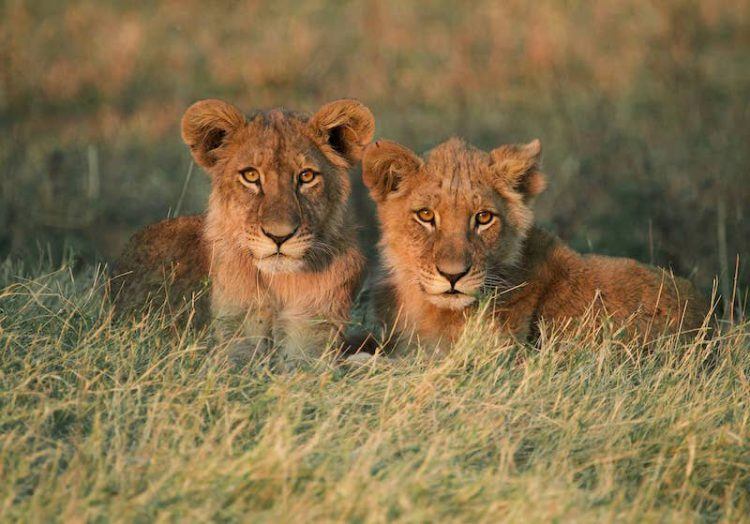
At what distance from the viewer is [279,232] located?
445 cm

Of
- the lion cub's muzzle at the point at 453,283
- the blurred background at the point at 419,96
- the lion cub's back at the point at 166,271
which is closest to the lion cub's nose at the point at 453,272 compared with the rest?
the lion cub's muzzle at the point at 453,283

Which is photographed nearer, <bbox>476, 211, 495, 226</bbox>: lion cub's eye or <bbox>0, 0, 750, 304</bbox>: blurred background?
<bbox>476, 211, 495, 226</bbox>: lion cub's eye

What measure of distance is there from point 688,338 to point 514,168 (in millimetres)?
1054

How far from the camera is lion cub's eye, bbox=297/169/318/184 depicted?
471cm

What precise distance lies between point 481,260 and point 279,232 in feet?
2.71

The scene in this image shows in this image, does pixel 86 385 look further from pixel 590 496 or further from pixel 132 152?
pixel 132 152

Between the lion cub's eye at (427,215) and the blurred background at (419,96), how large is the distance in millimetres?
2224

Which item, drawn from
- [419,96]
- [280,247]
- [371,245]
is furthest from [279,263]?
[419,96]

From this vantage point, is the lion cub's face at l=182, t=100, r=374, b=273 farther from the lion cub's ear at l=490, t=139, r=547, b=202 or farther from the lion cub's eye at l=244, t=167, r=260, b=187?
the lion cub's ear at l=490, t=139, r=547, b=202

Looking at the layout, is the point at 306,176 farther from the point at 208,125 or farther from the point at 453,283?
the point at 453,283

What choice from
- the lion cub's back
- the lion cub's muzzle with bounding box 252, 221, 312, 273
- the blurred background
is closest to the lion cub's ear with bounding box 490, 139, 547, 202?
the lion cub's muzzle with bounding box 252, 221, 312, 273

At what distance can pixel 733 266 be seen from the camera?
7.08m

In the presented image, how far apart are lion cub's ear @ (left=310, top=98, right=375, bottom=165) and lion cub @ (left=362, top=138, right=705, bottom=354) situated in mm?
105

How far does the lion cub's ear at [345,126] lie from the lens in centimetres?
485
